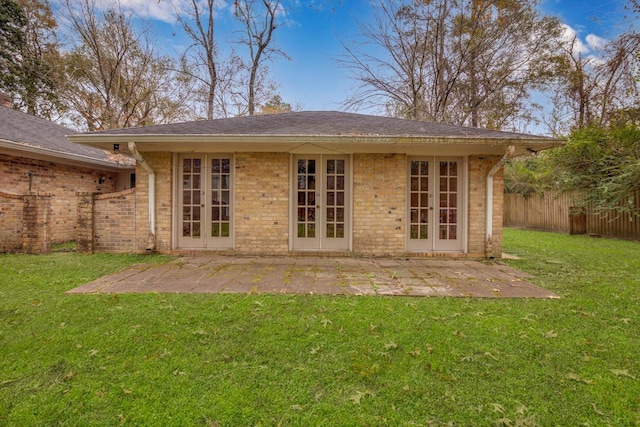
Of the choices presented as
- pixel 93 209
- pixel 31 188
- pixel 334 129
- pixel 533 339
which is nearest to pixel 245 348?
pixel 533 339

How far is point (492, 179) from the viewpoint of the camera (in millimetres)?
5996

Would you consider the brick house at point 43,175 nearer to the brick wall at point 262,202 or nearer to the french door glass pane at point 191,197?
the french door glass pane at point 191,197

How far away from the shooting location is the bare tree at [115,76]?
479 inches

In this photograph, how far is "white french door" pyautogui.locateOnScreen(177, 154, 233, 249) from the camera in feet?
20.3

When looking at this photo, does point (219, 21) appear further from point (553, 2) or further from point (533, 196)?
point (533, 196)

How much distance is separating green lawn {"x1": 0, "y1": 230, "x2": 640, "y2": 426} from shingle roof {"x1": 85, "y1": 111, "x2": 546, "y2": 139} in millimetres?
3072

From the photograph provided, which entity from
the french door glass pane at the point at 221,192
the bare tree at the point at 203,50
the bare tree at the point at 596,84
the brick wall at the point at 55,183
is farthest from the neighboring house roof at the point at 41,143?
the bare tree at the point at 596,84

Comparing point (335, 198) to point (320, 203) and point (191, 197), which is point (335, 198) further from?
point (191, 197)

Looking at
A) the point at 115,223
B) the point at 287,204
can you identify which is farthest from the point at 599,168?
the point at 115,223

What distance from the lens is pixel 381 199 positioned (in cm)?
604

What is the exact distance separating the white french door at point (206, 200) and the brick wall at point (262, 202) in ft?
0.95

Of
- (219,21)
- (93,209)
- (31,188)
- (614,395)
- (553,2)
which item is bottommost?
(614,395)

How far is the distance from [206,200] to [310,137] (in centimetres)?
274

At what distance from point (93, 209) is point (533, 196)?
1605 cm
